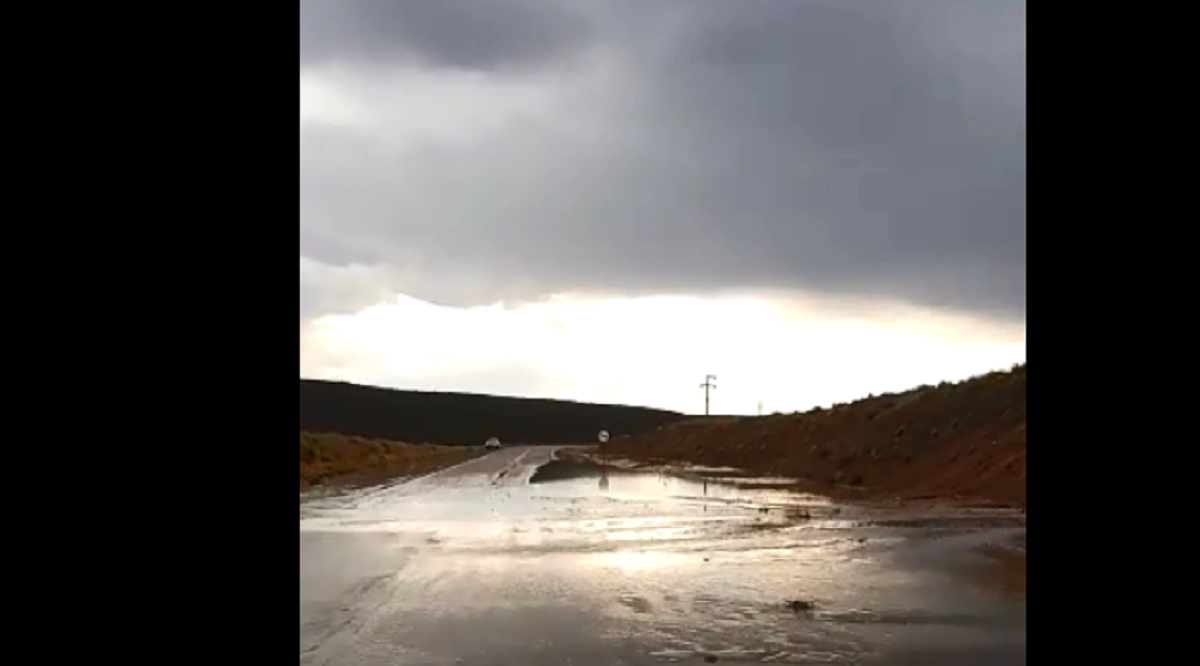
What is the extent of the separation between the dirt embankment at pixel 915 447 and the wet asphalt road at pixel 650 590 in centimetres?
906

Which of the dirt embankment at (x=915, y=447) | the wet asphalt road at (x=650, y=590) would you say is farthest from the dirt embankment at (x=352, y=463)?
the wet asphalt road at (x=650, y=590)

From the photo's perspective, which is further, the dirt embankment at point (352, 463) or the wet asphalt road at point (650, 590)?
the dirt embankment at point (352, 463)

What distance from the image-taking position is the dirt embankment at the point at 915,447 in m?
36.2

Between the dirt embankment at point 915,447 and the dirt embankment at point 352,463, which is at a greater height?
the dirt embankment at point 915,447

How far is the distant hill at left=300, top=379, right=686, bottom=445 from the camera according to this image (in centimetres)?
14611

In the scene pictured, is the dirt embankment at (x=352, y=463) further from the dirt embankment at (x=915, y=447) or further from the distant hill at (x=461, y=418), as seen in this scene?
the distant hill at (x=461, y=418)

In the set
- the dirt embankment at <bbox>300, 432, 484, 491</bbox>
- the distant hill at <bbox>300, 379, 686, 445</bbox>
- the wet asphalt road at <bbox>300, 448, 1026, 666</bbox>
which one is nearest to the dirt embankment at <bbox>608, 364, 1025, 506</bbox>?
the wet asphalt road at <bbox>300, 448, 1026, 666</bbox>

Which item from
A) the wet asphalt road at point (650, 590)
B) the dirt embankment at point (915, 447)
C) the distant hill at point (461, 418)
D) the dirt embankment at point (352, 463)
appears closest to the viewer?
→ the wet asphalt road at point (650, 590)

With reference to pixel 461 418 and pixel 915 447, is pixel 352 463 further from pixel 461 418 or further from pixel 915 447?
pixel 461 418

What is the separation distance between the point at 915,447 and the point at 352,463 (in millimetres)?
34623

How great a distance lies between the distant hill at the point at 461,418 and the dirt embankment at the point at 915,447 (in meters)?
79.5

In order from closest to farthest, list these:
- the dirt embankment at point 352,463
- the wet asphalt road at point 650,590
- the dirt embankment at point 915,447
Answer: the wet asphalt road at point 650,590
the dirt embankment at point 915,447
the dirt embankment at point 352,463

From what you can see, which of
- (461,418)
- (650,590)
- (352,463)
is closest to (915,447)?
(650,590)
